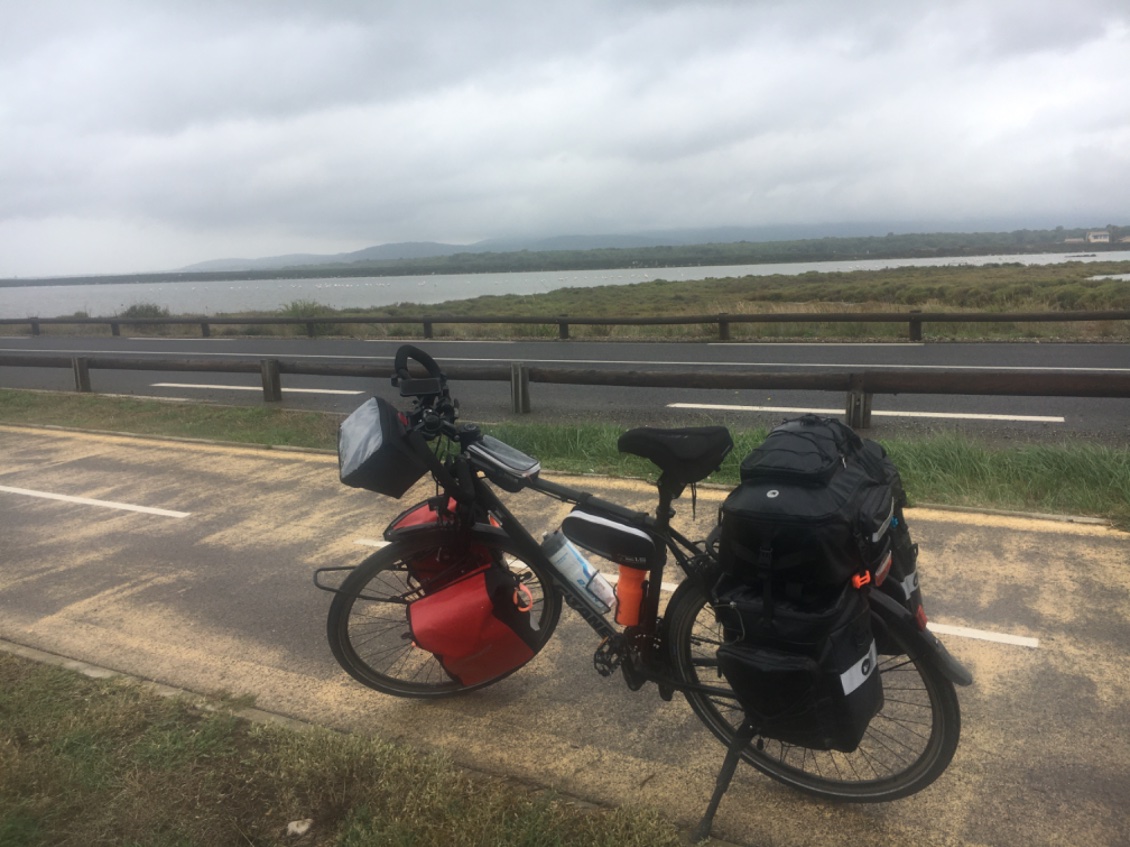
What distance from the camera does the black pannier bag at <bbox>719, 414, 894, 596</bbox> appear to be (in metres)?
2.25

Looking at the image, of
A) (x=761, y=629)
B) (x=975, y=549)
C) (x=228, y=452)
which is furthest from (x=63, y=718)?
(x=228, y=452)

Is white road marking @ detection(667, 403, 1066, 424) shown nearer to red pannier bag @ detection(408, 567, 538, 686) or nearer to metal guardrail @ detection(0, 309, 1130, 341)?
metal guardrail @ detection(0, 309, 1130, 341)

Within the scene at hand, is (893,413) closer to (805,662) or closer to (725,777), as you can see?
(725,777)

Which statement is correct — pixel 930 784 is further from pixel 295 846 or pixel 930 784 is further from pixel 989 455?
pixel 989 455

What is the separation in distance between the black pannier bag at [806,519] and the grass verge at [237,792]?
0.97 meters

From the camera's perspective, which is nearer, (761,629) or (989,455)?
(761,629)

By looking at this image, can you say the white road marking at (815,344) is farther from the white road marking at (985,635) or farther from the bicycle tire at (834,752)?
the bicycle tire at (834,752)

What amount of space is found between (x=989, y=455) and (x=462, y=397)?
8024 millimetres

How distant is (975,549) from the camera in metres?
4.93

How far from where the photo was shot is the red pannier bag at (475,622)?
3260mm

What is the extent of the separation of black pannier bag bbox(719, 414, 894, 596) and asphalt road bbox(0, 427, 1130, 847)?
0.96 meters

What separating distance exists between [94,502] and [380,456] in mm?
5032

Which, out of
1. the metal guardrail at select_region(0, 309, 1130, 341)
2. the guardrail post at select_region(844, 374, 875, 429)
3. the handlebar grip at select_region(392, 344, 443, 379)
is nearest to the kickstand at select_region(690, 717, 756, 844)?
the handlebar grip at select_region(392, 344, 443, 379)

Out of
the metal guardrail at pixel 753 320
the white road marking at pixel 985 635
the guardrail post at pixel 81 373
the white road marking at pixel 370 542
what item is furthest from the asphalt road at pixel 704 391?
the white road marking at pixel 985 635
